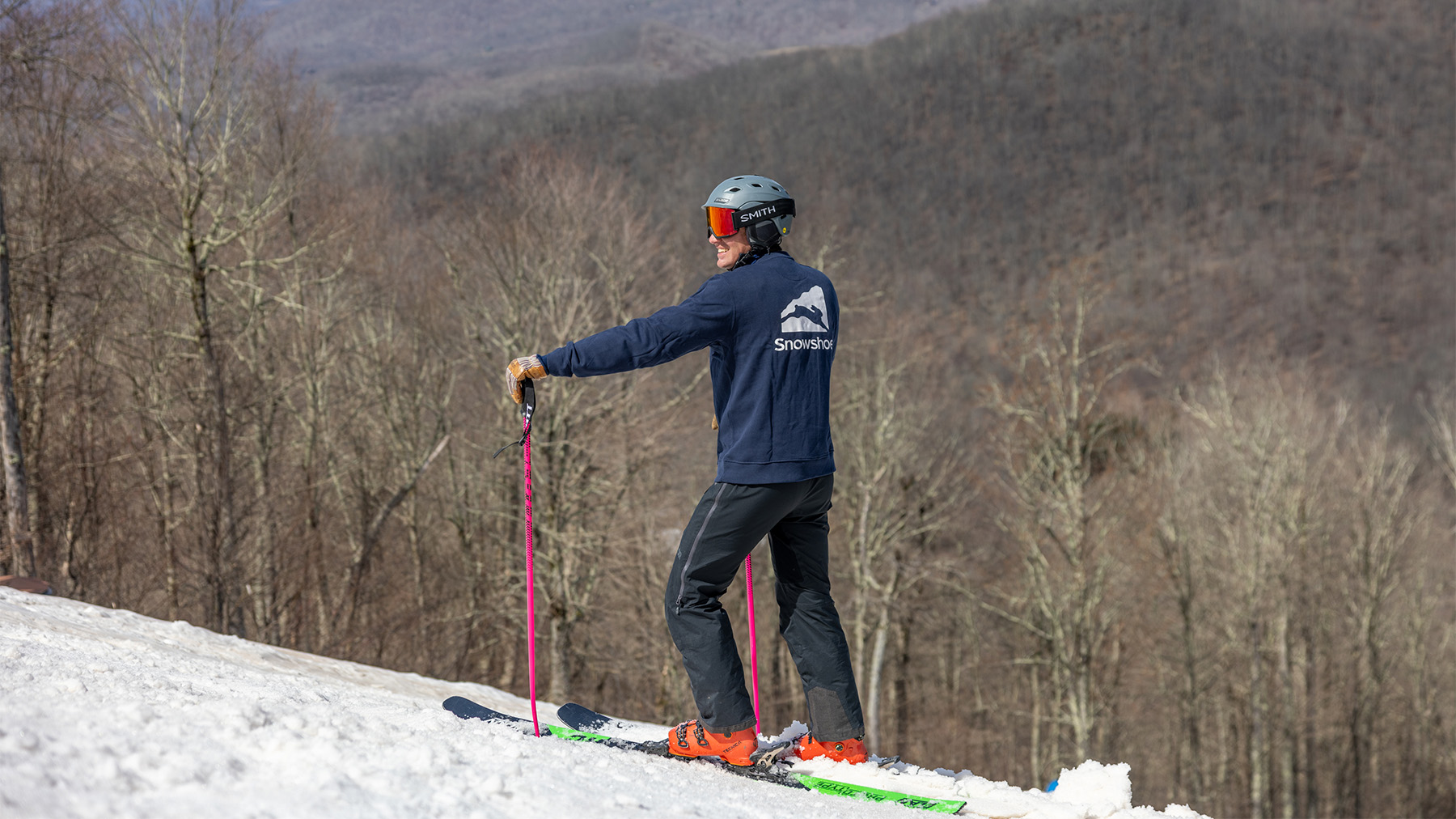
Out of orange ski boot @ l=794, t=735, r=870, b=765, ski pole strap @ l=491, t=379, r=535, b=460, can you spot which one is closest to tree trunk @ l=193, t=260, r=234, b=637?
ski pole strap @ l=491, t=379, r=535, b=460

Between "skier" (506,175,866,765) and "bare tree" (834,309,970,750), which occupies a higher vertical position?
"skier" (506,175,866,765)

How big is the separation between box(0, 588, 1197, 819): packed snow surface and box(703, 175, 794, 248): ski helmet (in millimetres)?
1895

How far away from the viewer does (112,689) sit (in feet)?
10.5

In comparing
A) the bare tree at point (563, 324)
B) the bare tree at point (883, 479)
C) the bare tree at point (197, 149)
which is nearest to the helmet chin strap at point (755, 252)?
the bare tree at point (197, 149)

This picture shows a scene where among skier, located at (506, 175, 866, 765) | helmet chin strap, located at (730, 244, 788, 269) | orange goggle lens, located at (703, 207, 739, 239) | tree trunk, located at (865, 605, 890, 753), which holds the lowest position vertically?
tree trunk, located at (865, 605, 890, 753)

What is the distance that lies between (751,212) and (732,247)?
151mm

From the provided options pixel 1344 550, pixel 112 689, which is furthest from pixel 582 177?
pixel 1344 550

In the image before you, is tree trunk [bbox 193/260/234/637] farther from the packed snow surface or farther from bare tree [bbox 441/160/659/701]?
the packed snow surface

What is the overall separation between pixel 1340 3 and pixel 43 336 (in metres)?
150

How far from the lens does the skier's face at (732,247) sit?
3.74m

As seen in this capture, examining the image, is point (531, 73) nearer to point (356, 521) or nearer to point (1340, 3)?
point (1340, 3)

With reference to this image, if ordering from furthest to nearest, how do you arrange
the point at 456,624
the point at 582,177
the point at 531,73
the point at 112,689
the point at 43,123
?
1. the point at 531,73
2. the point at 582,177
3. the point at 456,624
4. the point at 43,123
5. the point at 112,689

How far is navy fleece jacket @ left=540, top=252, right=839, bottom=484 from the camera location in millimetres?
3445

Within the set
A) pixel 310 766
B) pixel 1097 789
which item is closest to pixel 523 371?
pixel 310 766
